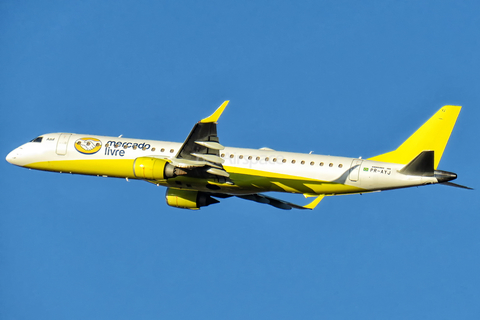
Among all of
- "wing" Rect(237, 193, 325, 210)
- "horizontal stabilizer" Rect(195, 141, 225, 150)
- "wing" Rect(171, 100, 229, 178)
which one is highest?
"wing" Rect(237, 193, 325, 210)

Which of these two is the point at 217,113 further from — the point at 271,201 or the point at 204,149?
the point at 271,201

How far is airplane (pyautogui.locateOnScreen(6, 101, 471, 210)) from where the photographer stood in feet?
131

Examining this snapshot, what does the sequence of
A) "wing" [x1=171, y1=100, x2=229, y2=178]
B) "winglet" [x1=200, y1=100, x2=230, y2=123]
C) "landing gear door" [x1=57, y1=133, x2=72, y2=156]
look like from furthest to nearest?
1. "landing gear door" [x1=57, y1=133, x2=72, y2=156]
2. "wing" [x1=171, y1=100, x2=229, y2=178]
3. "winglet" [x1=200, y1=100, x2=230, y2=123]

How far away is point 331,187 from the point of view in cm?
4250

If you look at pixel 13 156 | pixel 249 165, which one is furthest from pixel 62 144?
pixel 249 165

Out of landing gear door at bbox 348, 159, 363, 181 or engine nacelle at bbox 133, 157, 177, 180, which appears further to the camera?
landing gear door at bbox 348, 159, 363, 181

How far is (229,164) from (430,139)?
43.4 ft

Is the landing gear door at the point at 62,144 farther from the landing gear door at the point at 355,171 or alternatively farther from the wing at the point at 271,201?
the landing gear door at the point at 355,171

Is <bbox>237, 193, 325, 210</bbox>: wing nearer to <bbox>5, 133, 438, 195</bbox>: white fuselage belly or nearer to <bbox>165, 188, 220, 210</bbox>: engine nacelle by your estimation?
<bbox>165, 188, 220, 210</bbox>: engine nacelle

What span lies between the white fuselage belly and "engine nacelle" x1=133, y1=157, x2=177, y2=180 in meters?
2.10

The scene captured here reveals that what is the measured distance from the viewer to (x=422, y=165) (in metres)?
39.3

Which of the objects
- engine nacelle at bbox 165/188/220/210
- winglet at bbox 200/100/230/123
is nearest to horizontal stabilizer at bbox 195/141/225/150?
winglet at bbox 200/100/230/123

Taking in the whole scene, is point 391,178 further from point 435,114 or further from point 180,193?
point 180,193

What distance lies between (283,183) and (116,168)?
11.8 meters
